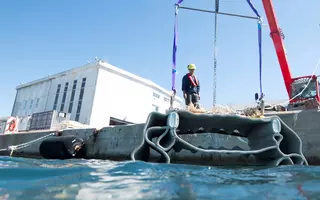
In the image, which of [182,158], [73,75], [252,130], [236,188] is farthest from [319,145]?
[73,75]

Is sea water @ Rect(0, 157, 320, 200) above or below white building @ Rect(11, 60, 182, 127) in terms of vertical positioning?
below

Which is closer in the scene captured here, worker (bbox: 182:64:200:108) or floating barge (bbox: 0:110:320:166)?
floating barge (bbox: 0:110:320:166)

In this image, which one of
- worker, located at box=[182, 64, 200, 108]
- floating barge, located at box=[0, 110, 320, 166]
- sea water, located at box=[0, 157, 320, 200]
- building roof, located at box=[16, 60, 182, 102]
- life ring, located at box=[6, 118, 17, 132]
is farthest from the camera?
building roof, located at box=[16, 60, 182, 102]

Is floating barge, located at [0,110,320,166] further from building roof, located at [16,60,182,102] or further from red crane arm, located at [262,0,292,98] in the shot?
building roof, located at [16,60,182,102]

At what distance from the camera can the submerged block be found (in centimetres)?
373

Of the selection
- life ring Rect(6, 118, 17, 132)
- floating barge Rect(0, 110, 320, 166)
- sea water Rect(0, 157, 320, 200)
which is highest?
life ring Rect(6, 118, 17, 132)

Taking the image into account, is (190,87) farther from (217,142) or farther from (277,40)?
(277,40)

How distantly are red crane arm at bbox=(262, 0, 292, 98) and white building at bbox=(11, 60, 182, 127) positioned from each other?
7986 mm

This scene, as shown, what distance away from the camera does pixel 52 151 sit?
5.94 meters

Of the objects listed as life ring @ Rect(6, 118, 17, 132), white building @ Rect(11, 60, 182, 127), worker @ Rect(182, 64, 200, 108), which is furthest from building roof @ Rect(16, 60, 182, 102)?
worker @ Rect(182, 64, 200, 108)

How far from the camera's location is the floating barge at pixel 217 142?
12.7 feet

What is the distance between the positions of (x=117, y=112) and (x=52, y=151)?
48.3 feet

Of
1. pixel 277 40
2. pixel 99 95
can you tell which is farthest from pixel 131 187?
pixel 99 95

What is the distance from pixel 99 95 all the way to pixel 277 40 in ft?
44.4
